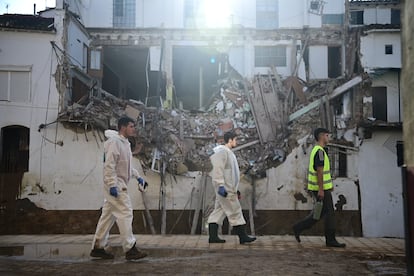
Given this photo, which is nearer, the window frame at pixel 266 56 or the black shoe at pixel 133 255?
the black shoe at pixel 133 255

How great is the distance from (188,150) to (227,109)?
224 centimetres

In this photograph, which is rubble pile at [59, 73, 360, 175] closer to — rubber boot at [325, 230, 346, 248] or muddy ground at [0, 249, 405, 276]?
rubber boot at [325, 230, 346, 248]

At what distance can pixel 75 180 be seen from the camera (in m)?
13.4

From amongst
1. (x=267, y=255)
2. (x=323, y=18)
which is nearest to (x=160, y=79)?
(x=323, y=18)

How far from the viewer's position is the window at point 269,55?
28.0 m

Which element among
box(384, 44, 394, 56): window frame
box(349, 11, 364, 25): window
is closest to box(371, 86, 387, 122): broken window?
box(384, 44, 394, 56): window frame

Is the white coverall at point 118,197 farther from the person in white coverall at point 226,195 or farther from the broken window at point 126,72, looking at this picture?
the broken window at point 126,72

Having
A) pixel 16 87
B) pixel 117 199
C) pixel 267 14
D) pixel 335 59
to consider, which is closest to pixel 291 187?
pixel 117 199

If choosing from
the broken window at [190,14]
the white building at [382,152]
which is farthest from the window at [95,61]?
the white building at [382,152]

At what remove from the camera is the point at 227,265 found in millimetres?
6273

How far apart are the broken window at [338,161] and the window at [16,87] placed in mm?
8659

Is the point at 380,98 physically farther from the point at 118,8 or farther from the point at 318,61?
the point at 118,8

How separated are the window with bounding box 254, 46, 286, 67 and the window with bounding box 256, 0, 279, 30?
11.4 feet

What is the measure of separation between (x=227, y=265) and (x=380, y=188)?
27.5 feet
